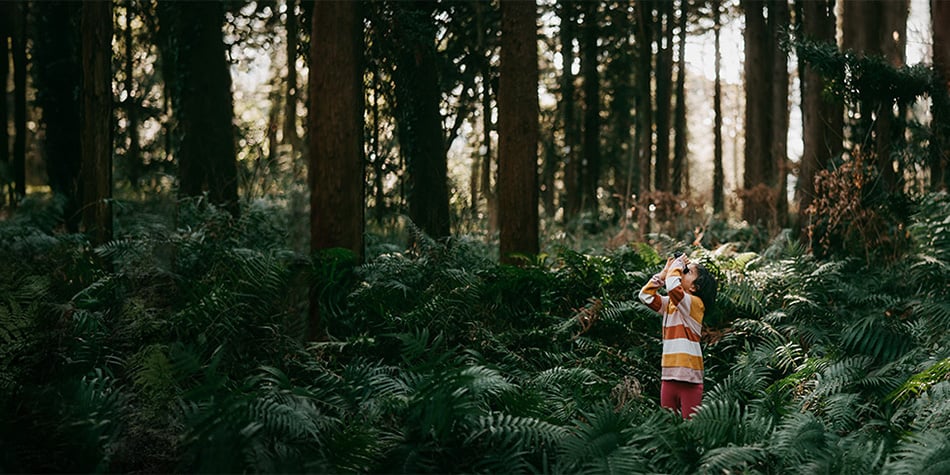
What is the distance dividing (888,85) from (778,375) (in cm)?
626

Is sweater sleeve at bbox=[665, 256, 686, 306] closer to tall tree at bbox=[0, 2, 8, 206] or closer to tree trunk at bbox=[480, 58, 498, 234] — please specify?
tree trunk at bbox=[480, 58, 498, 234]

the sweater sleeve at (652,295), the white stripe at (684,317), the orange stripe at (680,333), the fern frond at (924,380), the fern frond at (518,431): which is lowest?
the fern frond at (518,431)

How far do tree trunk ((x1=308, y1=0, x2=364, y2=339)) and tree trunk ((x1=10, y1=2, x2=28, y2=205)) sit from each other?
13.9 meters

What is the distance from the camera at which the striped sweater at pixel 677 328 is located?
21.0ft

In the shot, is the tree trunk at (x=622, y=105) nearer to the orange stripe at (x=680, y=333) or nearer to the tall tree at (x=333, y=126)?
the tall tree at (x=333, y=126)

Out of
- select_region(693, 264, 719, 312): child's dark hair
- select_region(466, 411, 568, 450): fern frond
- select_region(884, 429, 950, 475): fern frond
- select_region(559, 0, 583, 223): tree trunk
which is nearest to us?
select_region(884, 429, 950, 475): fern frond

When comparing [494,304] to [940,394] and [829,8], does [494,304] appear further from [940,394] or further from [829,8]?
[829,8]

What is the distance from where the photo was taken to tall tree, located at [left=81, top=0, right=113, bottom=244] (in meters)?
10.4

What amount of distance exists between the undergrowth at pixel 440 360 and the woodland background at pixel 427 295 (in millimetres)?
28

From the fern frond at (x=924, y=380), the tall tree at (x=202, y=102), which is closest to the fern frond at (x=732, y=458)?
the fern frond at (x=924, y=380)

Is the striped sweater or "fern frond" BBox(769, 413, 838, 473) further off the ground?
the striped sweater

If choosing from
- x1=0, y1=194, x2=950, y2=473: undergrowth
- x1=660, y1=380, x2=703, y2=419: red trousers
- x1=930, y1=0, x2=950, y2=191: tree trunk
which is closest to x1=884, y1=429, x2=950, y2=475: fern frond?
x1=0, y1=194, x2=950, y2=473: undergrowth

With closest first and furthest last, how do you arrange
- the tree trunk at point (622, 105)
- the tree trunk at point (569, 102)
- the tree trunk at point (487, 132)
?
the tree trunk at point (487, 132) → the tree trunk at point (569, 102) → the tree trunk at point (622, 105)

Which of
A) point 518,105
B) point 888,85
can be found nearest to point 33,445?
point 518,105
